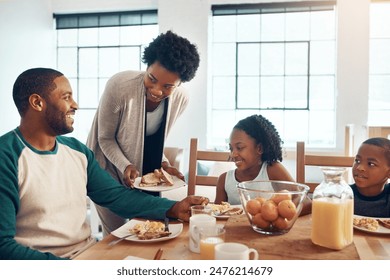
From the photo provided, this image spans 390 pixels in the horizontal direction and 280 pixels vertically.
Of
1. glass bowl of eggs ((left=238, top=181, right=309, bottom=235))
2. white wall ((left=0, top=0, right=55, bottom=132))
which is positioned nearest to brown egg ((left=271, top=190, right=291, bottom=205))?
glass bowl of eggs ((left=238, top=181, right=309, bottom=235))

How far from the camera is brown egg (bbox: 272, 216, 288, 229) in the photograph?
799mm

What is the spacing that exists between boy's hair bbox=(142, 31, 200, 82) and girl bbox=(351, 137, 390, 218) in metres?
0.66

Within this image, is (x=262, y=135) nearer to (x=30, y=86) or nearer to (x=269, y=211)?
(x=269, y=211)

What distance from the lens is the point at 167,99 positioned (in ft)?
4.70

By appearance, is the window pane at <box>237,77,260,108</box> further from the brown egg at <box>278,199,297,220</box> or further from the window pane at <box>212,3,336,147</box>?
the brown egg at <box>278,199,297,220</box>

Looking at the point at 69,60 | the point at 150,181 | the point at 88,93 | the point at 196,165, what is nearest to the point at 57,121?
the point at 150,181

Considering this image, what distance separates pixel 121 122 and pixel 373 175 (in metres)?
0.90

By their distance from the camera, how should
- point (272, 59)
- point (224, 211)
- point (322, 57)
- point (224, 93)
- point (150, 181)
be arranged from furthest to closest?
point (224, 93), point (272, 59), point (322, 57), point (150, 181), point (224, 211)

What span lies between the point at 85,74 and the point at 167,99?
277 cm

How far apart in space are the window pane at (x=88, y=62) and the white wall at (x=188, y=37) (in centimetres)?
34

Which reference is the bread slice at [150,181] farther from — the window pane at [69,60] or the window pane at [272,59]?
the window pane at [69,60]

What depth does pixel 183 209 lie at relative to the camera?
3.23ft
